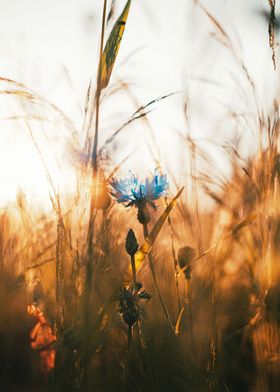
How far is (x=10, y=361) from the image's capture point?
2.55 feet

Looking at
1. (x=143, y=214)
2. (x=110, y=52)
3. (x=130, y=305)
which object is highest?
(x=110, y=52)

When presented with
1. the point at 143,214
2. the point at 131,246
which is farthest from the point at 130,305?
the point at 143,214

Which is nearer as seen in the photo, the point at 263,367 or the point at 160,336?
the point at 263,367

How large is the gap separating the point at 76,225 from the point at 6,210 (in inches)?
23.3

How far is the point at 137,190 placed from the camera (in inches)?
35.7

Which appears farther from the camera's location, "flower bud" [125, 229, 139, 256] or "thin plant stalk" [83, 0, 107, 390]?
"flower bud" [125, 229, 139, 256]

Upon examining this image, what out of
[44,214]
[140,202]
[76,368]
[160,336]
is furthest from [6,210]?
[76,368]

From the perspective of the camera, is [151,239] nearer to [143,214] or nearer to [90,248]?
[90,248]

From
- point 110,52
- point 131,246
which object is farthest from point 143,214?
point 110,52

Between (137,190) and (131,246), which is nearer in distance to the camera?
(131,246)

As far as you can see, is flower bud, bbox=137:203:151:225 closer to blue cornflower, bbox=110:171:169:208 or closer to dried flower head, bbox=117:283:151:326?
blue cornflower, bbox=110:171:169:208

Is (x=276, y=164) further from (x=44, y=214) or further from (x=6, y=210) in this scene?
(x=6, y=210)

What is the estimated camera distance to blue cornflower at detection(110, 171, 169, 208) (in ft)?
2.88

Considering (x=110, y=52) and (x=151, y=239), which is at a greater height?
(x=110, y=52)
